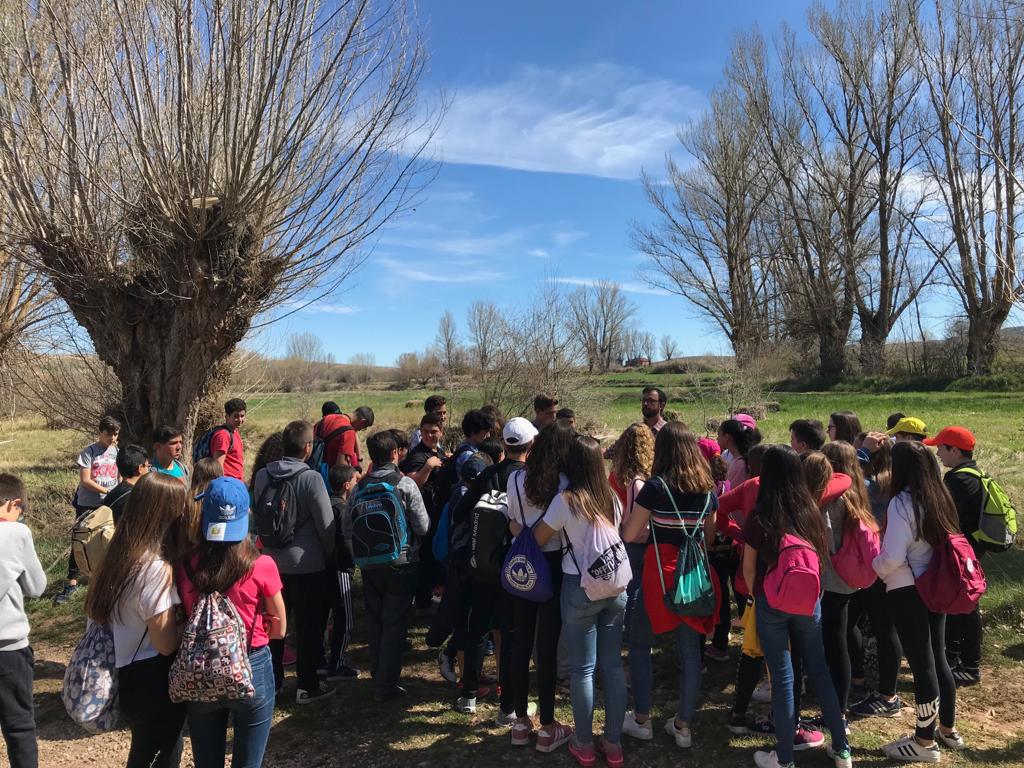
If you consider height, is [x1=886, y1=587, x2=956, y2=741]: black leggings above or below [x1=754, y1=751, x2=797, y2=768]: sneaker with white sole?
above

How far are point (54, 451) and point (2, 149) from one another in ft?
51.7

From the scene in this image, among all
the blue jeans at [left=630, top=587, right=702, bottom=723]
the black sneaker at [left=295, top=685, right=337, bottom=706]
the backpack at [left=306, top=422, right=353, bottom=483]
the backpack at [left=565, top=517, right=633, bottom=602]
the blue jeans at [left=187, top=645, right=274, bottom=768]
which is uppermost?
the backpack at [left=306, top=422, right=353, bottom=483]

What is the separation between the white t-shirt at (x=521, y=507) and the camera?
3486 millimetres

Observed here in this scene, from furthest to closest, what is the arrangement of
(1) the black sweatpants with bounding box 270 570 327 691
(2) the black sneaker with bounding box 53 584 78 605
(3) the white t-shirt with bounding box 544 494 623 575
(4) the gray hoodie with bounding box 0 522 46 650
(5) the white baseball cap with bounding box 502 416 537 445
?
(2) the black sneaker with bounding box 53 584 78 605
(1) the black sweatpants with bounding box 270 570 327 691
(5) the white baseball cap with bounding box 502 416 537 445
(3) the white t-shirt with bounding box 544 494 623 575
(4) the gray hoodie with bounding box 0 522 46 650

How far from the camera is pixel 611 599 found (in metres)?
3.37

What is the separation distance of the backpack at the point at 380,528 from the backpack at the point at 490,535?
0.54 metres

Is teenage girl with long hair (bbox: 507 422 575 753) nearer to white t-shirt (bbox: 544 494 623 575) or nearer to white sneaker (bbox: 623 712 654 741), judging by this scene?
white t-shirt (bbox: 544 494 623 575)

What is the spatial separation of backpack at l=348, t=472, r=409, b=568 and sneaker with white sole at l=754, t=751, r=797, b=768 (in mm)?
2289

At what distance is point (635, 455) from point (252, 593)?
7.62ft

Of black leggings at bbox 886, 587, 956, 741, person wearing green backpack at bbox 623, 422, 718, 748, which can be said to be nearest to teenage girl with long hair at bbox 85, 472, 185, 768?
person wearing green backpack at bbox 623, 422, 718, 748

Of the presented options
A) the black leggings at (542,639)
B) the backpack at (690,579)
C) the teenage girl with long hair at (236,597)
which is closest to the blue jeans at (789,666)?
the backpack at (690,579)

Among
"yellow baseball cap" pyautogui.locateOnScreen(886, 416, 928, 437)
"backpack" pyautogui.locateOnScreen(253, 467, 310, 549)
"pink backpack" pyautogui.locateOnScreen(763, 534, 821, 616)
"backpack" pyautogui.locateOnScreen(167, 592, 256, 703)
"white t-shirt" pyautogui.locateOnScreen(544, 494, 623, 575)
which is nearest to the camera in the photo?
"backpack" pyautogui.locateOnScreen(167, 592, 256, 703)

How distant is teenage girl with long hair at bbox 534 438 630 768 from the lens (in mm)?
3332

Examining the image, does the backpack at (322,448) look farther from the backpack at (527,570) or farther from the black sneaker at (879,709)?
the black sneaker at (879,709)
